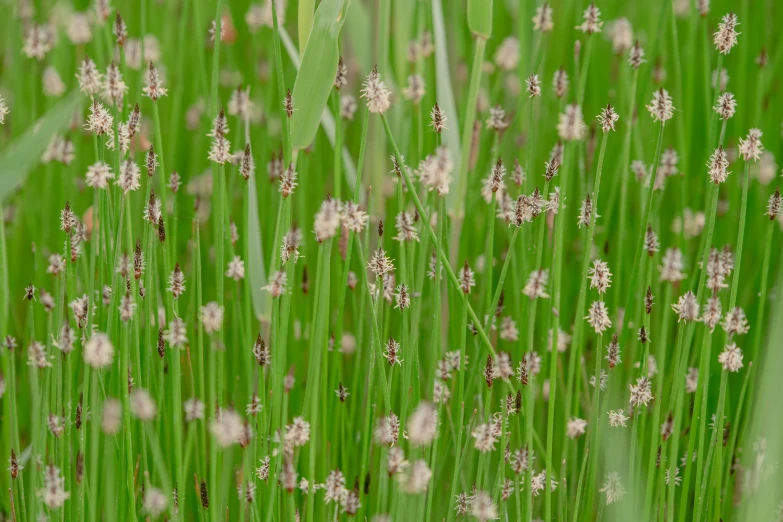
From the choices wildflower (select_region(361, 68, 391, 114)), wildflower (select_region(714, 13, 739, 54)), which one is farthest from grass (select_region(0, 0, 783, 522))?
wildflower (select_region(714, 13, 739, 54))

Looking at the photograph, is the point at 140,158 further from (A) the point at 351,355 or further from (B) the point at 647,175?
(B) the point at 647,175

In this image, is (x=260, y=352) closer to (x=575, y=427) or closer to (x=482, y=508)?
(x=482, y=508)

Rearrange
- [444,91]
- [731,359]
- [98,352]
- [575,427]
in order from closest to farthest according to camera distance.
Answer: [98,352], [731,359], [575,427], [444,91]

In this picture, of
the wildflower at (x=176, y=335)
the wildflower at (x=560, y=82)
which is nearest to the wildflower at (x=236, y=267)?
the wildflower at (x=176, y=335)

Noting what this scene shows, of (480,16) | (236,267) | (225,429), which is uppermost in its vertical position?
(480,16)

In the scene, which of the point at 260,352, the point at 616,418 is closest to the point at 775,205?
the point at 616,418

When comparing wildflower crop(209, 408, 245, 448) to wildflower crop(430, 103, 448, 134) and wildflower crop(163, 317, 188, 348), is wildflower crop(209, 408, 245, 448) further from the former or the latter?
wildflower crop(430, 103, 448, 134)

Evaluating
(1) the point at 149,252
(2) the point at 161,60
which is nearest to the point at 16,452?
(1) the point at 149,252
